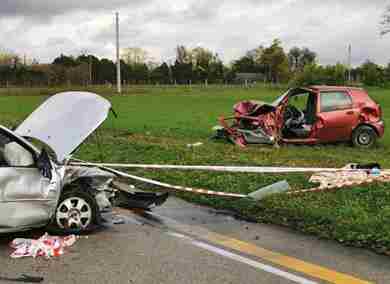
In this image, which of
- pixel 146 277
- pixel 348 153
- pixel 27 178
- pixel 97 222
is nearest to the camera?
pixel 146 277

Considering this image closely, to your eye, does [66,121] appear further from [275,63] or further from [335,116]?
[275,63]

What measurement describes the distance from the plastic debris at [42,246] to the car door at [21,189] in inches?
6.5

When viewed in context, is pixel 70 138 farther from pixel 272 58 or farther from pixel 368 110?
pixel 272 58

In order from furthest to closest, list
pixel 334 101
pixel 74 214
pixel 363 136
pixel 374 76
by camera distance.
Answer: pixel 374 76, pixel 363 136, pixel 334 101, pixel 74 214

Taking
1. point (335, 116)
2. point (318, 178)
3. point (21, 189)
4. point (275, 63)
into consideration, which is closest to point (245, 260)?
point (21, 189)

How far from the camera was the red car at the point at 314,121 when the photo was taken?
47.2 ft

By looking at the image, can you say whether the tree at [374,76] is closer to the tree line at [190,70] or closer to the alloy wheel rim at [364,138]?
the tree line at [190,70]

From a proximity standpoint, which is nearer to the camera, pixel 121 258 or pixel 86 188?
pixel 121 258

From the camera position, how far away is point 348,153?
43.8 ft

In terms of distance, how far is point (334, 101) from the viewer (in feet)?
48.0

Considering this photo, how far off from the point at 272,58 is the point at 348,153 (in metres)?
99.7

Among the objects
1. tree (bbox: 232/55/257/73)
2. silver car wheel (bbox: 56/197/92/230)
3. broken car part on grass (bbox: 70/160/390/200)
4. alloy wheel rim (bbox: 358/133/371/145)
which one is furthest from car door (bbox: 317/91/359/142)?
tree (bbox: 232/55/257/73)

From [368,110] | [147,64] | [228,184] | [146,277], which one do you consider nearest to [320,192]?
[228,184]

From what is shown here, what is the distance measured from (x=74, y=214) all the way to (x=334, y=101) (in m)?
9.95
